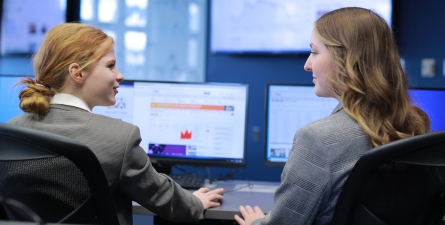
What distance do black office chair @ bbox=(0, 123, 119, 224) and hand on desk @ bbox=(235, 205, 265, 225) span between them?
18.1 inches

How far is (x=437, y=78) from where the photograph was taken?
269cm

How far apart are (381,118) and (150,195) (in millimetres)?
631

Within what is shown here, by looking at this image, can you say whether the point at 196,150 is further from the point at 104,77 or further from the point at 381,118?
the point at 381,118

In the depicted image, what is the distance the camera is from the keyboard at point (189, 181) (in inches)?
71.5

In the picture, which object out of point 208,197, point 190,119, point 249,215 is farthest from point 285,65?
point 249,215

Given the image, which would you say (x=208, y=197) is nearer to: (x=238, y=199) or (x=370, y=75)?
(x=238, y=199)

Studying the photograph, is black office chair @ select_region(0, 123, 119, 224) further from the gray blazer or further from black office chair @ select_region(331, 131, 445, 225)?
black office chair @ select_region(331, 131, 445, 225)

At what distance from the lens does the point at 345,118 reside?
1.12 meters

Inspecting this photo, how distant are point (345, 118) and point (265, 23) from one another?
1.70 m

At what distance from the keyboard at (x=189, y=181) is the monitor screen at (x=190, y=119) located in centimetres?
6

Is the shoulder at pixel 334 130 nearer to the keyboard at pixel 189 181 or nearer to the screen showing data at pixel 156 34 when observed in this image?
the keyboard at pixel 189 181

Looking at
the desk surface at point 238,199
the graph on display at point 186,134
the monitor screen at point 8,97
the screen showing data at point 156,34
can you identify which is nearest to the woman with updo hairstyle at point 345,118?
the desk surface at point 238,199

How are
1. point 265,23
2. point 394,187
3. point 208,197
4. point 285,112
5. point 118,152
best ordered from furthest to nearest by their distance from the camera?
point 265,23, point 285,112, point 208,197, point 118,152, point 394,187

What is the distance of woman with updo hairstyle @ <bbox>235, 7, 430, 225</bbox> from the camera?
106 cm
